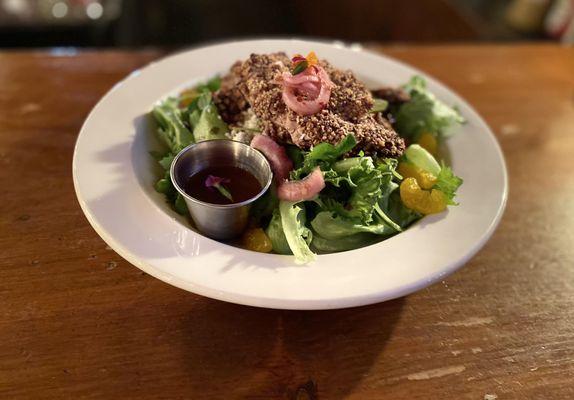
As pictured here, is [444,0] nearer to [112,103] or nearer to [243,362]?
[112,103]

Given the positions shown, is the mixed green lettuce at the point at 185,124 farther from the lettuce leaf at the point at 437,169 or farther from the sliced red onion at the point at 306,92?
the lettuce leaf at the point at 437,169

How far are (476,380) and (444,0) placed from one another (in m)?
4.52

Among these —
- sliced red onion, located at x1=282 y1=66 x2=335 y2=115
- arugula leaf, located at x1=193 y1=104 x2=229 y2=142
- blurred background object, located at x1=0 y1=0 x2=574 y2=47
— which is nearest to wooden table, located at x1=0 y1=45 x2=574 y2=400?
arugula leaf, located at x1=193 y1=104 x2=229 y2=142

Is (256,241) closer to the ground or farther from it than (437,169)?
closer to the ground

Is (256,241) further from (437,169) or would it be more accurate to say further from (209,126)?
(437,169)

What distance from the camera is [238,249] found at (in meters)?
2.01

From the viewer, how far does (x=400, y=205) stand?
2.36 meters

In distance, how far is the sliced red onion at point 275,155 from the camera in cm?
229

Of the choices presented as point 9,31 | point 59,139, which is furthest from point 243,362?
point 9,31

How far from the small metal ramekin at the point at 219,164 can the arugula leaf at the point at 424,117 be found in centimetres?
95

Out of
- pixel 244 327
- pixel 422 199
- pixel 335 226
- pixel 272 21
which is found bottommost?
pixel 272 21

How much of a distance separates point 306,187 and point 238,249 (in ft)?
1.29

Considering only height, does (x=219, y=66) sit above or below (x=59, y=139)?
A: above

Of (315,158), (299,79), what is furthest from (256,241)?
(299,79)
